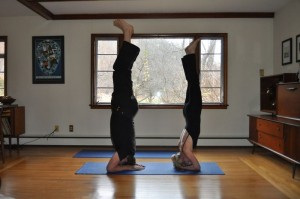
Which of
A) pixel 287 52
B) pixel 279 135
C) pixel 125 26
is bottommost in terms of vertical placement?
pixel 279 135

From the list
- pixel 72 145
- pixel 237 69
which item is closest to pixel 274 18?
pixel 237 69

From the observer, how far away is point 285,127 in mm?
3648

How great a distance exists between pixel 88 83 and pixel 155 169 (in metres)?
2.32

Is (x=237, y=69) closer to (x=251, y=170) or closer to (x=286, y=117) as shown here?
(x=286, y=117)

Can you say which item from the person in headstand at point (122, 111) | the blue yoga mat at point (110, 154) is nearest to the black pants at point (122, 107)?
the person in headstand at point (122, 111)

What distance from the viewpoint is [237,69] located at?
214 inches

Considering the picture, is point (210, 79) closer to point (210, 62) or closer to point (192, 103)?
point (210, 62)

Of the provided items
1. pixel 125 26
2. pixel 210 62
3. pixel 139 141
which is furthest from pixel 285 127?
pixel 139 141

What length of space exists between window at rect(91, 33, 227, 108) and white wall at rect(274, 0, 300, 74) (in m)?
0.91

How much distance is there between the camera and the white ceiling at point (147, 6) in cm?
477

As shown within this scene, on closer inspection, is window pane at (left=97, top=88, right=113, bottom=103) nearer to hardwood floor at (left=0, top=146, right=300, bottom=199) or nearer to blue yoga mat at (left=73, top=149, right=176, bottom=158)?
blue yoga mat at (left=73, top=149, right=176, bottom=158)

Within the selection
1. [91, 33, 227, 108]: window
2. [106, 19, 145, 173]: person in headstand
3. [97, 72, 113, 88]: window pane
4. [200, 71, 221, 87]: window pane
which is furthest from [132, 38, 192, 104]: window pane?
[106, 19, 145, 173]: person in headstand

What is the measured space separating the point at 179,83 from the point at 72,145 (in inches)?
88.5

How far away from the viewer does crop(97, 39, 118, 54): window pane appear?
A: 5.54 m
